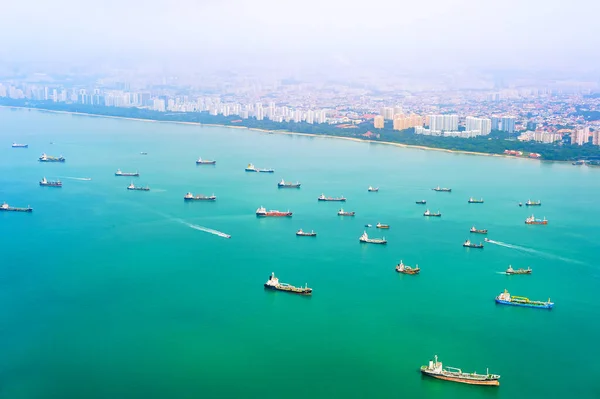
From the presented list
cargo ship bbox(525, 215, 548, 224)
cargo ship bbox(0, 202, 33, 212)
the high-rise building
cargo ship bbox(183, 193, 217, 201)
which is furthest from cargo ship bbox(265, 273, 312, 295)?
the high-rise building

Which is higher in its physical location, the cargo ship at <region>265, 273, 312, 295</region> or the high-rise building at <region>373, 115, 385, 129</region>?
the high-rise building at <region>373, 115, 385, 129</region>

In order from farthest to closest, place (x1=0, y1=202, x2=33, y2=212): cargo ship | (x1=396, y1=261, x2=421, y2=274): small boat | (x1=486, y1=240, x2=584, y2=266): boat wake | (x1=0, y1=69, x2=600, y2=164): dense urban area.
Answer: (x1=0, y1=69, x2=600, y2=164): dense urban area
(x1=0, y1=202, x2=33, y2=212): cargo ship
(x1=486, y1=240, x2=584, y2=266): boat wake
(x1=396, y1=261, x2=421, y2=274): small boat

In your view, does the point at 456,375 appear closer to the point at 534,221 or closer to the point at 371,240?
the point at 371,240

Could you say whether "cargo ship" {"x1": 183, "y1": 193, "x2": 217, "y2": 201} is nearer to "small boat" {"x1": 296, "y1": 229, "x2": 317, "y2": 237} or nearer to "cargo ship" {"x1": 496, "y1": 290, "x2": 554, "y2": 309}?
"small boat" {"x1": 296, "y1": 229, "x2": 317, "y2": 237}

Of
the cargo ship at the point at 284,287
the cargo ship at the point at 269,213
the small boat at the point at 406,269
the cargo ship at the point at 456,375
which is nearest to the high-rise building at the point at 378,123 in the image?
the cargo ship at the point at 269,213

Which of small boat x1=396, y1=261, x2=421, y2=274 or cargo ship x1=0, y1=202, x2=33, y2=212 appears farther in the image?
cargo ship x1=0, y1=202, x2=33, y2=212

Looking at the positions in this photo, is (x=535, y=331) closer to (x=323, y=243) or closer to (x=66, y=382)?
→ (x=323, y=243)

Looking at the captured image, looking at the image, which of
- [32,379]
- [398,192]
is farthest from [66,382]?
[398,192]
